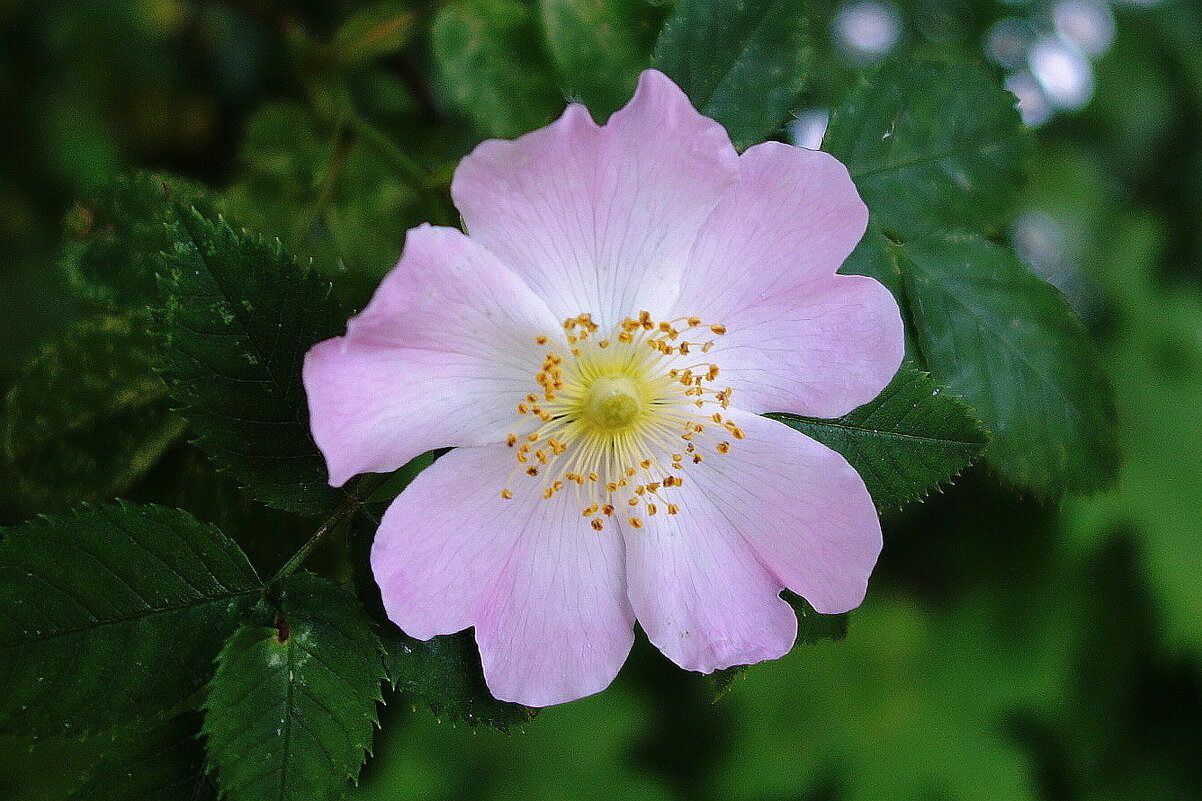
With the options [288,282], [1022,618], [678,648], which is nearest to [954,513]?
[1022,618]

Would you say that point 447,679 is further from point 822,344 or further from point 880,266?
point 880,266

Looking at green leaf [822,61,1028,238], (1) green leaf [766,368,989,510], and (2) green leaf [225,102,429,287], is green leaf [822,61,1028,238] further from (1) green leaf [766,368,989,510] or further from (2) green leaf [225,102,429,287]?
(2) green leaf [225,102,429,287]

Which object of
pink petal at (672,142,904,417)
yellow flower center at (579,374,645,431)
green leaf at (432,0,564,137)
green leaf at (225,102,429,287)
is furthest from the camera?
Result: green leaf at (225,102,429,287)

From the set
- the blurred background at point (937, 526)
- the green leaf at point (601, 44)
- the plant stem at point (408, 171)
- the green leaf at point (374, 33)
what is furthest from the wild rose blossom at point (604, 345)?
the blurred background at point (937, 526)

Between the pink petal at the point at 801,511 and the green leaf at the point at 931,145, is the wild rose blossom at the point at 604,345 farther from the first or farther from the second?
the green leaf at the point at 931,145

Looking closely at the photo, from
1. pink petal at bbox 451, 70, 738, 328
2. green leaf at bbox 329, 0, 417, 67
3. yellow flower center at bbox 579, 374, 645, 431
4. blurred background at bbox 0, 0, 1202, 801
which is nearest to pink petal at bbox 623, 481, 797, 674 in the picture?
yellow flower center at bbox 579, 374, 645, 431

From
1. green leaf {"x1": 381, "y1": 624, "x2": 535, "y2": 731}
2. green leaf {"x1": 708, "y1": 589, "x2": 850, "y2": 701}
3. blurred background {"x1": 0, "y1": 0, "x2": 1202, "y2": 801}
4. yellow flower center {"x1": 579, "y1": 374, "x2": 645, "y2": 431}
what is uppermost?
yellow flower center {"x1": 579, "y1": 374, "x2": 645, "y2": 431}

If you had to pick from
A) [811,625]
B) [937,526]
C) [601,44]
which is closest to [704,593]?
[811,625]

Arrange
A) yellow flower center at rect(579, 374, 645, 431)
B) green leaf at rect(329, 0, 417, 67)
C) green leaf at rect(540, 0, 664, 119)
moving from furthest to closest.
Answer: green leaf at rect(329, 0, 417, 67) < green leaf at rect(540, 0, 664, 119) < yellow flower center at rect(579, 374, 645, 431)
